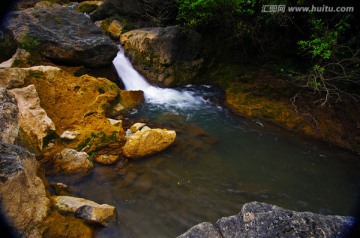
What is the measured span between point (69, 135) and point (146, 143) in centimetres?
180

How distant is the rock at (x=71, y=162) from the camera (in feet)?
16.9

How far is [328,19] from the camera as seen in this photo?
22.6ft

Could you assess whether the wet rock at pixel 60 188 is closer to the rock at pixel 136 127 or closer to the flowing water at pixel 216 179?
the flowing water at pixel 216 179

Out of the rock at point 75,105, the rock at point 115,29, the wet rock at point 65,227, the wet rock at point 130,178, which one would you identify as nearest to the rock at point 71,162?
the rock at point 75,105

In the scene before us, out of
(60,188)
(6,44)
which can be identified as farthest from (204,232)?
(6,44)

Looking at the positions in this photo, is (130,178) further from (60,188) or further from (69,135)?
(69,135)

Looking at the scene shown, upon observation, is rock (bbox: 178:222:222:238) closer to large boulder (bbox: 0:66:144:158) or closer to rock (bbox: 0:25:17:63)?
large boulder (bbox: 0:66:144:158)

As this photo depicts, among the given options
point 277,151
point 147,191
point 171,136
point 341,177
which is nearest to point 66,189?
point 147,191

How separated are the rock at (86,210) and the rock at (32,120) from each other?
5.69ft

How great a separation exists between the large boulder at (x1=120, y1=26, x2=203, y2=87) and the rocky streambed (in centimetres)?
4

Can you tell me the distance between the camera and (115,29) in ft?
38.6

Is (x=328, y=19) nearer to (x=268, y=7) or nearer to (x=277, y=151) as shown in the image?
(x=268, y=7)

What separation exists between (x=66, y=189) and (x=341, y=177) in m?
5.87

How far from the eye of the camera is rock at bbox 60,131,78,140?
5.80m
